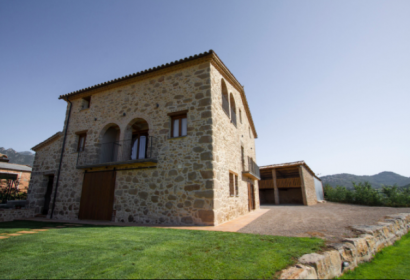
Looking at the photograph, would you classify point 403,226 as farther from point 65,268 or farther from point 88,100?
point 88,100

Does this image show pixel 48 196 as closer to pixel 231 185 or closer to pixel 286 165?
pixel 231 185

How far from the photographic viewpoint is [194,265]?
2928 millimetres

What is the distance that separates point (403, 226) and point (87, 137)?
1404cm

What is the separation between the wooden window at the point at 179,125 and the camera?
8.50 metres

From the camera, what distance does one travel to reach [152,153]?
863 centimetres

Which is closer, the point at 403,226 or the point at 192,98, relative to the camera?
the point at 403,226

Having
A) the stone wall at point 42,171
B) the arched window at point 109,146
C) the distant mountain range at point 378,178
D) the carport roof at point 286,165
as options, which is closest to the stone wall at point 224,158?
the arched window at point 109,146

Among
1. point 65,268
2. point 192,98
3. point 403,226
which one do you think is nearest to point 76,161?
point 192,98

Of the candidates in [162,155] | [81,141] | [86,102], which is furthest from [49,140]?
[162,155]

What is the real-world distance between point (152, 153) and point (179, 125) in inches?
66.1

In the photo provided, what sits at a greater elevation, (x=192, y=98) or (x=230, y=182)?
(x=192, y=98)

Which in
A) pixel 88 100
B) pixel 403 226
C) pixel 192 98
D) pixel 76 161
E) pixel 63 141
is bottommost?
pixel 403 226

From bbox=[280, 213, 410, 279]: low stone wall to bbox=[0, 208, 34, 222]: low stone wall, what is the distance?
1184 cm

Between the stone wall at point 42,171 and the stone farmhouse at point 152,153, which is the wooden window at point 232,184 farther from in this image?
the stone wall at point 42,171
